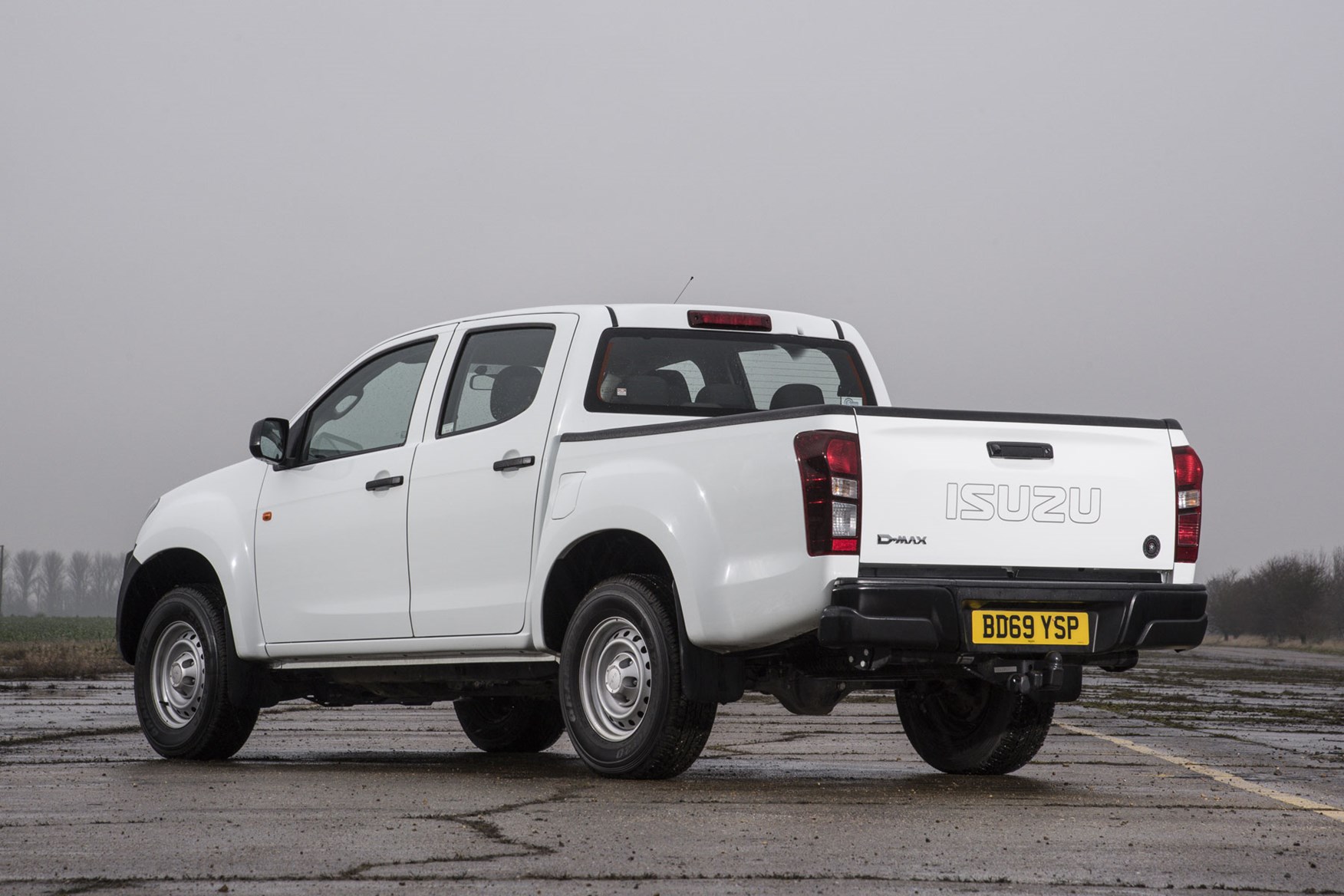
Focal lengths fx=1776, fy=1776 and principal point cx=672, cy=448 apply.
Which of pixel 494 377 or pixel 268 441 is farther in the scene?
pixel 268 441

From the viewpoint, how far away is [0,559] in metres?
124

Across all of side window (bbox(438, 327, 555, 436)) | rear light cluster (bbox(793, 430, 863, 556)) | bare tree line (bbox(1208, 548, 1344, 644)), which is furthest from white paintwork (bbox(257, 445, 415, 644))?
bare tree line (bbox(1208, 548, 1344, 644))

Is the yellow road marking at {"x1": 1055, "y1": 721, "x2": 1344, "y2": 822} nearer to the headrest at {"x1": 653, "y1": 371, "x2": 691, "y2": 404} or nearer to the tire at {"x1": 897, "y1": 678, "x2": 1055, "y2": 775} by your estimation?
the tire at {"x1": 897, "y1": 678, "x2": 1055, "y2": 775}

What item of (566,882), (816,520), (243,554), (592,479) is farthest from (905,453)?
(243,554)

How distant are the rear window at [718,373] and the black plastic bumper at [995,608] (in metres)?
1.57

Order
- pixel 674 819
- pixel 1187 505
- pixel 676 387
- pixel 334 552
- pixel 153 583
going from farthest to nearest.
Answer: pixel 153 583, pixel 334 552, pixel 676 387, pixel 1187 505, pixel 674 819

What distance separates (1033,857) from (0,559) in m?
128

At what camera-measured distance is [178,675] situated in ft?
32.0

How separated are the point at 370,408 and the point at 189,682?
1855 mm

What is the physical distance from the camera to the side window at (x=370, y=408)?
359 inches

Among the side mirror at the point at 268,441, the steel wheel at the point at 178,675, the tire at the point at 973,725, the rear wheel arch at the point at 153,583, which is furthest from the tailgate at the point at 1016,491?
the rear wheel arch at the point at 153,583

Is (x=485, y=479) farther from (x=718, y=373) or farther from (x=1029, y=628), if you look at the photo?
(x=1029, y=628)

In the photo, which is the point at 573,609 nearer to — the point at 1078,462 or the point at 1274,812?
the point at 1078,462

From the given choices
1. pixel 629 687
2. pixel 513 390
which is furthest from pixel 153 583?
pixel 629 687
